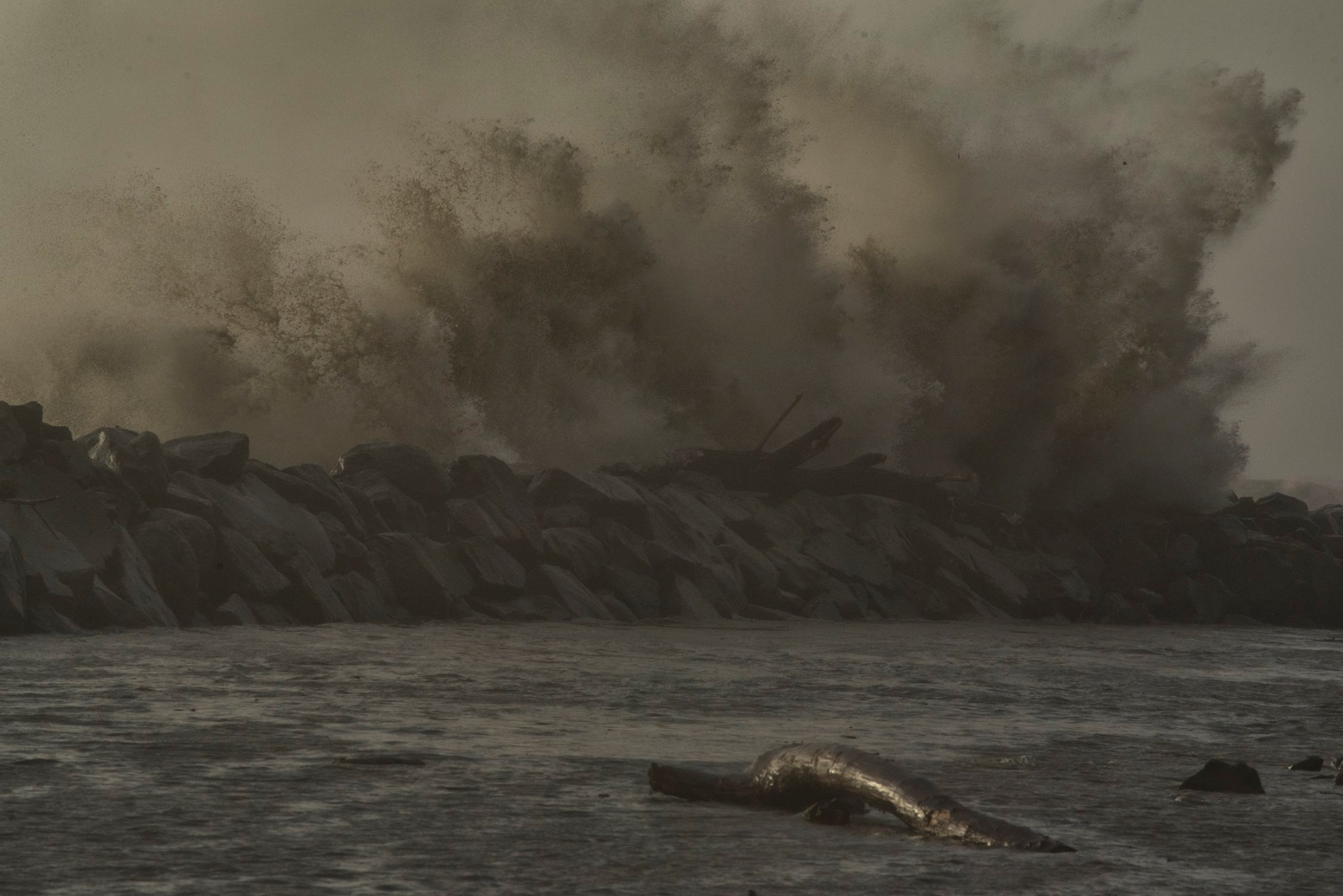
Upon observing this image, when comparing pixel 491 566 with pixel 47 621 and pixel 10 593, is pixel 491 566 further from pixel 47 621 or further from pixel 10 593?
pixel 10 593

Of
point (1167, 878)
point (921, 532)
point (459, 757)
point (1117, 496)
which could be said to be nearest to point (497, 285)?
point (921, 532)

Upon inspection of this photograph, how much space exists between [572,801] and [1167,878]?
2.09 meters

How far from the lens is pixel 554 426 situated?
27422 millimetres

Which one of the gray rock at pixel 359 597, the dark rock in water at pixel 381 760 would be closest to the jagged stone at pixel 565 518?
the gray rock at pixel 359 597

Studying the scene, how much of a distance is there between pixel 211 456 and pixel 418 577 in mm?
2332

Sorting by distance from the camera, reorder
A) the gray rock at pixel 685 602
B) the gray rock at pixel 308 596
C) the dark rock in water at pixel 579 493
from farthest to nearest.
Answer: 1. the dark rock in water at pixel 579 493
2. the gray rock at pixel 685 602
3. the gray rock at pixel 308 596

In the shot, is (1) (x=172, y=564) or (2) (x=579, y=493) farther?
(2) (x=579, y=493)

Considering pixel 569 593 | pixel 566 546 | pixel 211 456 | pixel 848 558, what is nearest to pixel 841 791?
pixel 211 456

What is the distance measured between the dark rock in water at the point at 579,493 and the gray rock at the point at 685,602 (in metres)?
1.13

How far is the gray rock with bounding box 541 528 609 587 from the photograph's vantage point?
1850 cm

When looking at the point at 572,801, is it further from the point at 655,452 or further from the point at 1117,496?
the point at 1117,496

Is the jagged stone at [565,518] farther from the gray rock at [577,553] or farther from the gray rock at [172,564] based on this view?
the gray rock at [172,564]

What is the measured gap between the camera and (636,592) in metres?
18.9

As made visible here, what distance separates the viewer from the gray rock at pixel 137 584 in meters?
14.0
